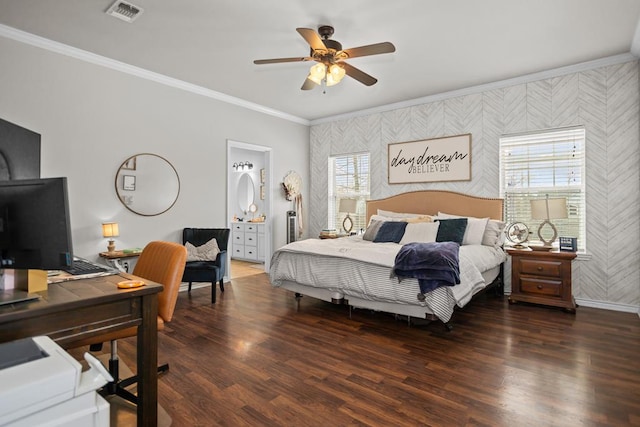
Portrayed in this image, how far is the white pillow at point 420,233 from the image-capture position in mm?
4359

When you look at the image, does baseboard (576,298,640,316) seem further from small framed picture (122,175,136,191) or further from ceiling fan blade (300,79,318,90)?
small framed picture (122,175,136,191)

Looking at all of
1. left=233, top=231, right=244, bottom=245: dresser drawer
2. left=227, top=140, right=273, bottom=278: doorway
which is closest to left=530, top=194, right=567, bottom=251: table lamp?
left=227, top=140, right=273, bottom=278: doorway

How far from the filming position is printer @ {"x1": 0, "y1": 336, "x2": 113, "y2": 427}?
697mm

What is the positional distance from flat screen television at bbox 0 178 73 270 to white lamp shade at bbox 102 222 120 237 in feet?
9.18

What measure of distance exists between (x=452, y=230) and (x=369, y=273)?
1.52m

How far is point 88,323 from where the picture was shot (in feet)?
4.65

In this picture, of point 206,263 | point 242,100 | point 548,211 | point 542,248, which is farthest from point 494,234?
point 242,100

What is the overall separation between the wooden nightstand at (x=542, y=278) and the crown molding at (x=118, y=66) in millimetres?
4312

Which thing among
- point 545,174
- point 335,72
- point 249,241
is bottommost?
point 249,241

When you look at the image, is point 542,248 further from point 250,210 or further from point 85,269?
point 250,210

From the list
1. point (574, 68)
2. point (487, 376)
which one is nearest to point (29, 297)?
point (487, 376)

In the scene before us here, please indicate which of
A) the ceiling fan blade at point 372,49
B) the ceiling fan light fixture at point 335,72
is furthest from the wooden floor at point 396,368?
the ceiling fan blade at point 372,49

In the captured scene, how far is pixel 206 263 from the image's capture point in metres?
4.41

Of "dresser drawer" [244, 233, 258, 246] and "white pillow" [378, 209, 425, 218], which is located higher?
"white pillow" [378, 209, 425, 218]
